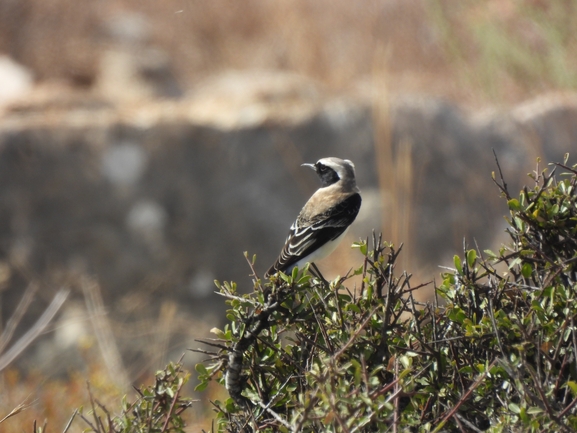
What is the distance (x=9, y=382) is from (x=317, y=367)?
3.26 m

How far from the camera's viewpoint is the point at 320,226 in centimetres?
317

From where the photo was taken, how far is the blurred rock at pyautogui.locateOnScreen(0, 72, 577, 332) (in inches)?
230

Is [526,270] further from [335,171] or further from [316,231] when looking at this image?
[335,171]

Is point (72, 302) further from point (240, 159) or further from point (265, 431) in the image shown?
point (265, 431)

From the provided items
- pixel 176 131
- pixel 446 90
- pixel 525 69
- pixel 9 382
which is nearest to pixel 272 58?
pixel 446 90

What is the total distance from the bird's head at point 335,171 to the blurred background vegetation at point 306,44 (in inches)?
91.5

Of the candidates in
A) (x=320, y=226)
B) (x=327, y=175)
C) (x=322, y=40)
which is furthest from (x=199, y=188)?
(x=322, y=40)

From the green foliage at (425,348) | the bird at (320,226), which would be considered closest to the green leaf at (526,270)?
the green foliage at (425,348)

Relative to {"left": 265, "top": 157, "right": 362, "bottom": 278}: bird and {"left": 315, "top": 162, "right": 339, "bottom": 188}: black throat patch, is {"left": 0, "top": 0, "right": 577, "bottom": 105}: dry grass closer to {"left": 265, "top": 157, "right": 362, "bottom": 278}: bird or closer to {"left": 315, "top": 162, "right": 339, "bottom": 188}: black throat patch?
{"left": 315, "top": 162, "right": 339, "bottom": 188}: black throat patch

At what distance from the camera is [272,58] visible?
10297 mm

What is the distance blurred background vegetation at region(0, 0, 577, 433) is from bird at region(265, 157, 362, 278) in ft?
8.00

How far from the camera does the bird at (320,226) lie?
3068 mm

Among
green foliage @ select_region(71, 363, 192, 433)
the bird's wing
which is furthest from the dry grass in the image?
green foliage @ select_region(71, 363, 192, 433)

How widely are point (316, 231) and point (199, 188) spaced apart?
2.94 meters
